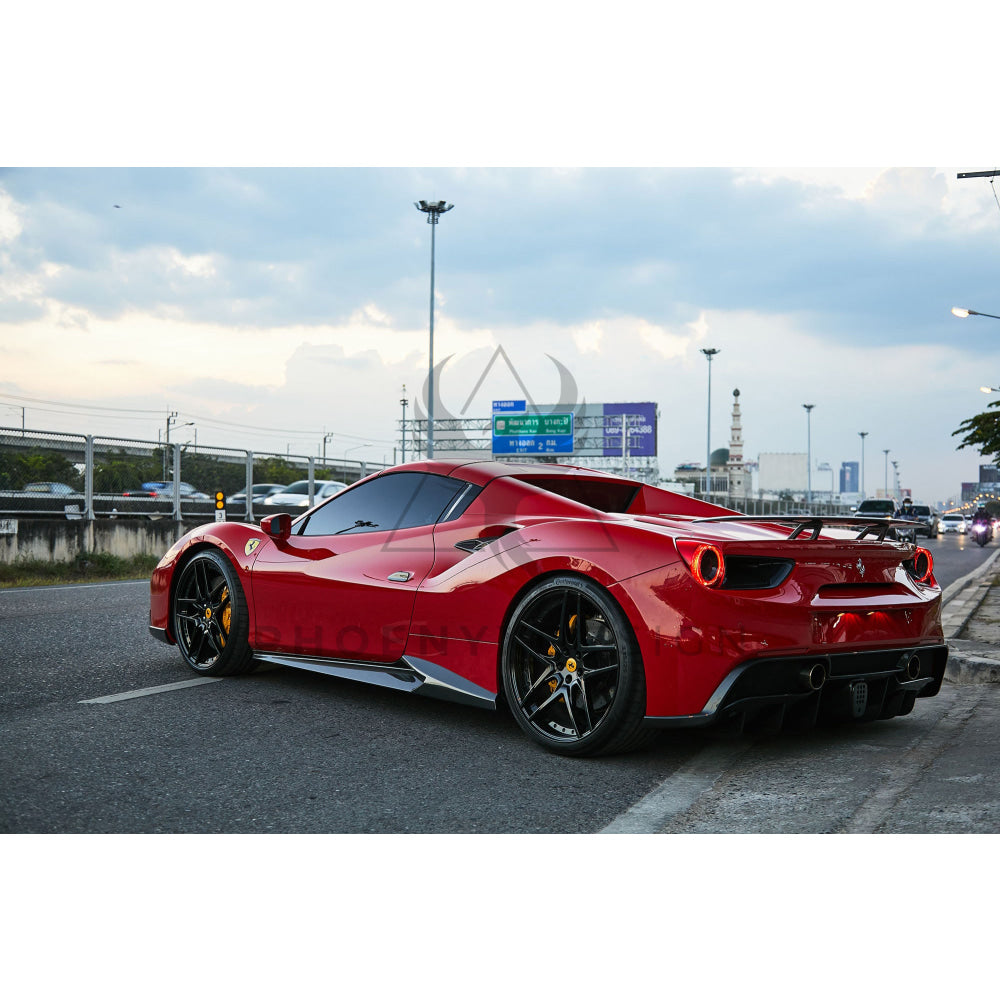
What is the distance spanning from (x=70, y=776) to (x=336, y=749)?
103 cm

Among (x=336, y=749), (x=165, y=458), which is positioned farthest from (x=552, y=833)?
(x=165, y=458)

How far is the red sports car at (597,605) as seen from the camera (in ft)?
12.3

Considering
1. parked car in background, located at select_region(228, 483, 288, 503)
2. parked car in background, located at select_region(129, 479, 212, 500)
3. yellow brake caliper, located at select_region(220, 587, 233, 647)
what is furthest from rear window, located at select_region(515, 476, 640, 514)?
parked car in background, located at select_region(228, 483, 288, 503)

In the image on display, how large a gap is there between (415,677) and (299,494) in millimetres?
23562

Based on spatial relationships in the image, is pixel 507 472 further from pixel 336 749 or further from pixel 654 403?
pixel 654 403

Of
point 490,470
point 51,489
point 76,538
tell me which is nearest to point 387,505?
point 490,470

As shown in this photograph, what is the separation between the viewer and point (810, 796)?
3586 mm

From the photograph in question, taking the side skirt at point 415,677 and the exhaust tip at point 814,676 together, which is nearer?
the exhaust tip at point 814,676

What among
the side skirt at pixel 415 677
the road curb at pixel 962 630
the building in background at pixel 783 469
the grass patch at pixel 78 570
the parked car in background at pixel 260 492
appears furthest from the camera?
the building in background at pixel 783 469

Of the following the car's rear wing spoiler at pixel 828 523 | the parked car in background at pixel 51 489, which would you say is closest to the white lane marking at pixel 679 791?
the car's rear wing spoiler at pixel 828 523

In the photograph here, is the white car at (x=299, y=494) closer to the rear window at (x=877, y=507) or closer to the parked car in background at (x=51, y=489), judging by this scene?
the parked car in background at (x=51, y=489)

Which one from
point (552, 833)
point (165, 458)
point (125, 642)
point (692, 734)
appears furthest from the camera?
point (165, 458)

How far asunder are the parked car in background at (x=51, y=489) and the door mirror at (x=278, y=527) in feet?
40.1

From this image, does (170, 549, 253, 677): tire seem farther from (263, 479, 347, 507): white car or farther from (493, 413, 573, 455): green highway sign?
(493, 413, 573, 455): green highway sign
